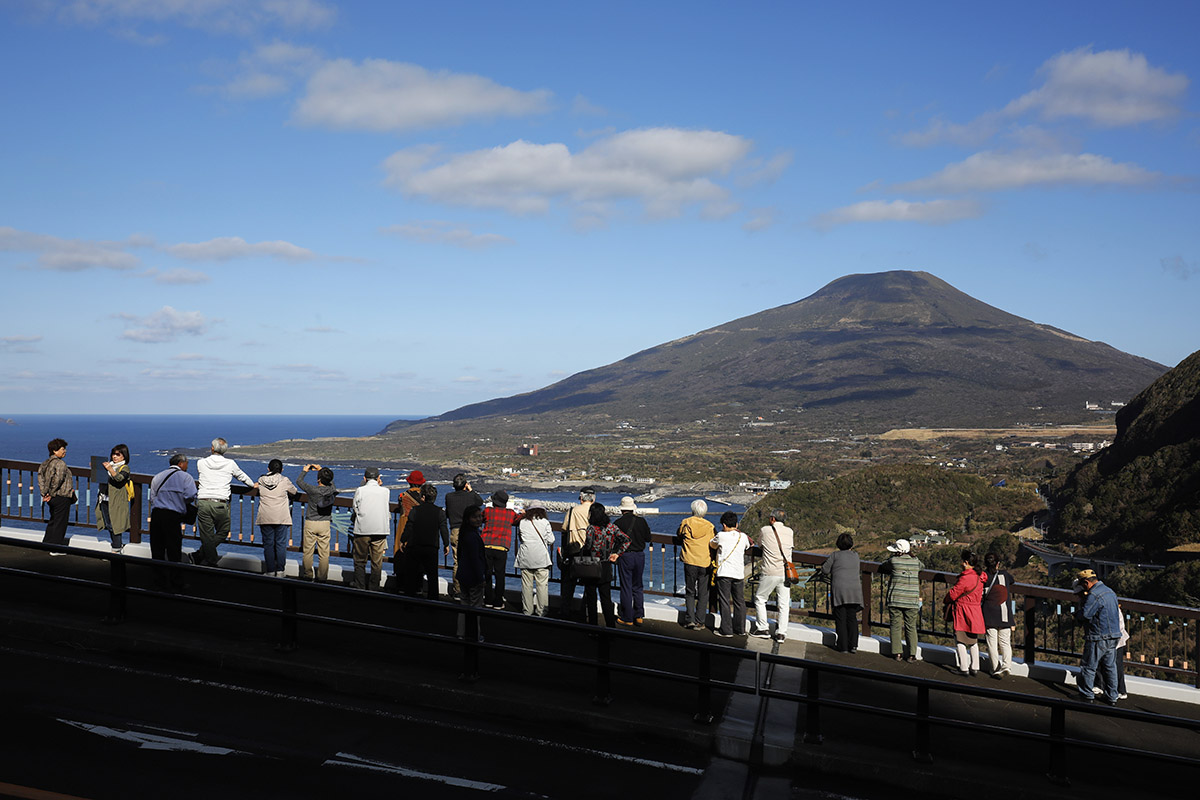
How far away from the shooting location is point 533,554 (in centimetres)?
1129

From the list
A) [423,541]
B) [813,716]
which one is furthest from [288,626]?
[813,716]

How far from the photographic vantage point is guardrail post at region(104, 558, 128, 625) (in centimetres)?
887

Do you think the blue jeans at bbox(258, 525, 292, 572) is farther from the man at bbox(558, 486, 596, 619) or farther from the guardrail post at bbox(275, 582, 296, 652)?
the man at bbox(558, 486, 596, 619)

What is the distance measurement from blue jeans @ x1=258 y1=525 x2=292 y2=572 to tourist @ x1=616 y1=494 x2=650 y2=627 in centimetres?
449

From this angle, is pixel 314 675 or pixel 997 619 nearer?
pixel 314 675

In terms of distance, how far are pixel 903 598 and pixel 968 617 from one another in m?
0.74

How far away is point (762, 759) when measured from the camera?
282 inches

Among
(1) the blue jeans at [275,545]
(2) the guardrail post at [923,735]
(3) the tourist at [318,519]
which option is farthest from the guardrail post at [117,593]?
(2) the guardrail post at [923,735]

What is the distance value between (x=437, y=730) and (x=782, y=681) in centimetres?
398

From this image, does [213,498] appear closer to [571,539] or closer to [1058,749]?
[571,539]

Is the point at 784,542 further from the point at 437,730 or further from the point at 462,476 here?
the point at 437,730

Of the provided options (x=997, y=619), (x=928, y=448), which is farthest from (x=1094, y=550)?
(x=928, y=448)

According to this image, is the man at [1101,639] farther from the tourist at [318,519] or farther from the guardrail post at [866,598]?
the tourist at [318,519]

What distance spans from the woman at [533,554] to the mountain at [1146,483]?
191 feet
